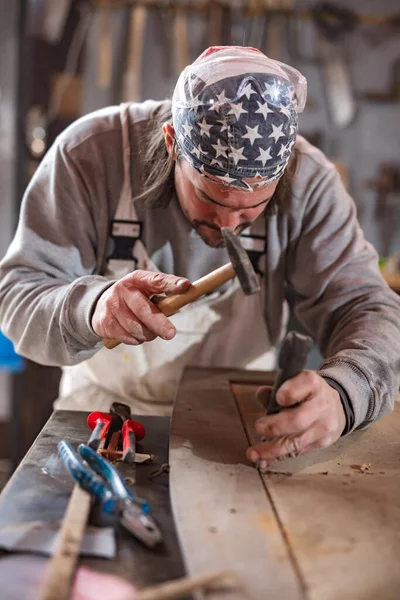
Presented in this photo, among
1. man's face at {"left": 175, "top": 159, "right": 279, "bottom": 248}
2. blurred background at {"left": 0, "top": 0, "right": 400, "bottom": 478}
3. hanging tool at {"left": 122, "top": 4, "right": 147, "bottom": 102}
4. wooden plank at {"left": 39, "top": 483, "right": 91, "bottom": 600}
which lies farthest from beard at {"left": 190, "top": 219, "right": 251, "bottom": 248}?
hanging tool at {"left": 122, "top": 4, "right": 147, "bottom": 102}

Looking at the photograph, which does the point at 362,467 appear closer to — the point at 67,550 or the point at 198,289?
the point at 198,289

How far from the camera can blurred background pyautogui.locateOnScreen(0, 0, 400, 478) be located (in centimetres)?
413

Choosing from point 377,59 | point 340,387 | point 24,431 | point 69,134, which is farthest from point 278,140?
point 377,59

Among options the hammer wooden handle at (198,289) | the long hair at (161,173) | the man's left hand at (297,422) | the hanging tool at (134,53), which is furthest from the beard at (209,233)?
the hanging tool at (134,53)

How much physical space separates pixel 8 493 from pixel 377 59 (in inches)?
159

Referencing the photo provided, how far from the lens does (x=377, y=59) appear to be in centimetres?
444

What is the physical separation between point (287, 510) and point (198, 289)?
1.57 feet

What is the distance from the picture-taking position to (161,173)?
1768 millimetres

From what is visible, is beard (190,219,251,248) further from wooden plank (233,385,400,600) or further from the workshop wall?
the workshop wall

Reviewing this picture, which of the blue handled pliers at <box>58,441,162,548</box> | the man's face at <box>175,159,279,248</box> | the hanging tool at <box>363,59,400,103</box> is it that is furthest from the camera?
the hanging tool at <box>363,59,400,103</box>

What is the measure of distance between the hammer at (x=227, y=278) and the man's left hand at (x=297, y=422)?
21cm

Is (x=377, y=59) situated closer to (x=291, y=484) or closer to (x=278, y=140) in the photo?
(x=278, y=140)

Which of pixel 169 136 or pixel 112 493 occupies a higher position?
pixel 169 136

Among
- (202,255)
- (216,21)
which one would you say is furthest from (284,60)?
(202,255)
